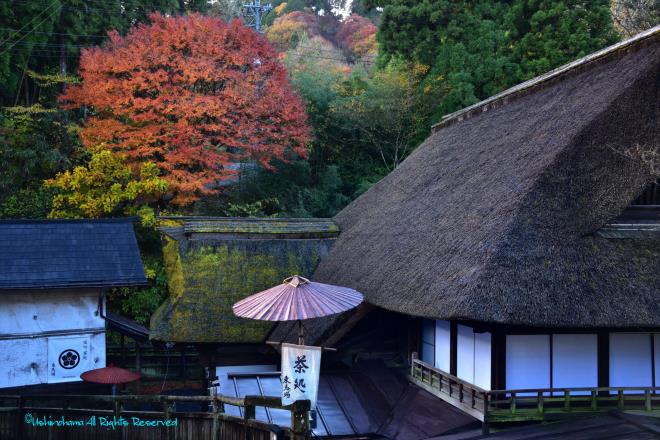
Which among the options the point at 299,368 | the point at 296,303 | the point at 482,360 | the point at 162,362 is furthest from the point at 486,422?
the point at 162,362

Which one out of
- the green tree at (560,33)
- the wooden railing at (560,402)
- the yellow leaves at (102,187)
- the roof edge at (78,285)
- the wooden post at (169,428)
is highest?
the green tree at (560,33)

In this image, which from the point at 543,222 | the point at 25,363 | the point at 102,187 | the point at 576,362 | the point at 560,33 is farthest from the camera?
the point at 560,33

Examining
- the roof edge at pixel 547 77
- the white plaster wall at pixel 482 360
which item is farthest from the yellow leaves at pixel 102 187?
the white plaster wall at pixel 482 360

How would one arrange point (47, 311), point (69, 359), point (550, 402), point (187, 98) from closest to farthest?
point (550, 402), point (47, 311), point (69, 359), point (187, 98)

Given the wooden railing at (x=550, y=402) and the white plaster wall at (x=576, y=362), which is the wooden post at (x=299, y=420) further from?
the white plaster wall at (x=576, y=362)

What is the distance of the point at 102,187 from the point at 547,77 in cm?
1321

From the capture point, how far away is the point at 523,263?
8141mm

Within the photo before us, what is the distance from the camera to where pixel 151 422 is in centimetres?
862

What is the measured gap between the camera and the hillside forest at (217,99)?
59.8ft

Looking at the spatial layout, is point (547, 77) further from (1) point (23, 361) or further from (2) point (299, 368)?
(1) point (23, 361)

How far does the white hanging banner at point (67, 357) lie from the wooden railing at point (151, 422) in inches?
106

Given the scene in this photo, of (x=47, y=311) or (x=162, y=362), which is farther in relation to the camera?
(x=162, y=362)

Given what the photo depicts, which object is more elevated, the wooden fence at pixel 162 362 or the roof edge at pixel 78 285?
the roof edge at pixel 78 285

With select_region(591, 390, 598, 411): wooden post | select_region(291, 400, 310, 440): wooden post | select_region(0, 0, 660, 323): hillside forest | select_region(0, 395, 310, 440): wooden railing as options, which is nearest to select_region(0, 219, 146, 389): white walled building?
select_region(0, 395, 310, 440): wooden railing
